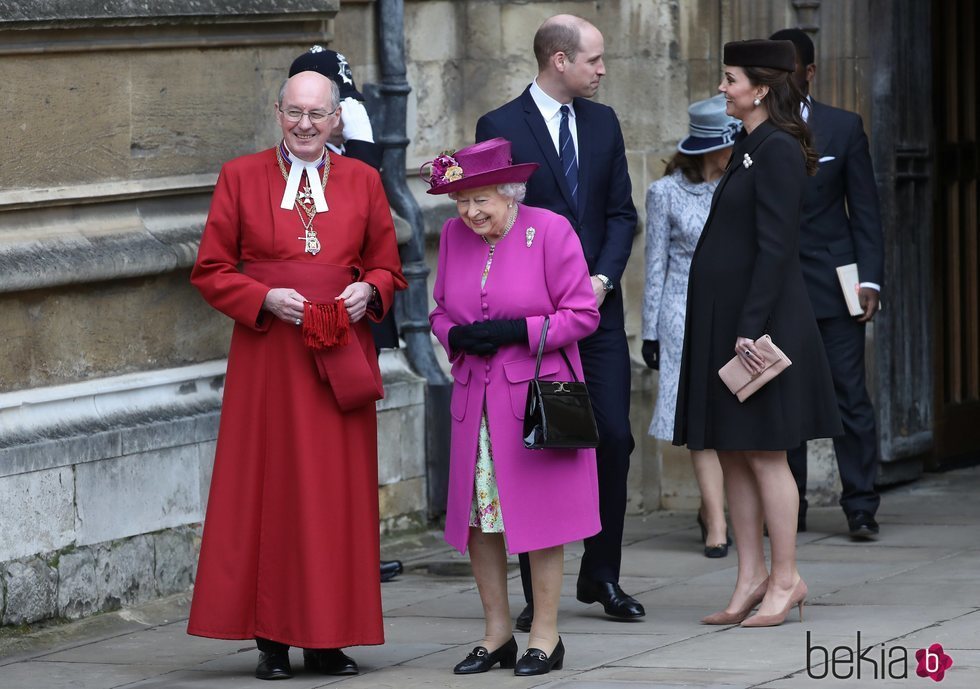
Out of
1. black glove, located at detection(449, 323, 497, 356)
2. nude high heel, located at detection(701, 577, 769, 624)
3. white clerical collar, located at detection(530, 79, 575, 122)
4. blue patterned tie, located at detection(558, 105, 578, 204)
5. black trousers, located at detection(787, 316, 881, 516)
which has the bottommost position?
nude high heel, located at detection(701, 577, 769, 624)

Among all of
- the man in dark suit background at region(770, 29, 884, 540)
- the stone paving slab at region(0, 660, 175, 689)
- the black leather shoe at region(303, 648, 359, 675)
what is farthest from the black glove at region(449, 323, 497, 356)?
the man in dark suit background at region(770, 29, 884, 540)

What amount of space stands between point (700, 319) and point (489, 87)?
9.89 ft

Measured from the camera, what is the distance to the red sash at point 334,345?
6.58m

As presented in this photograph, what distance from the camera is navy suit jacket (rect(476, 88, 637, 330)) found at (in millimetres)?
7336

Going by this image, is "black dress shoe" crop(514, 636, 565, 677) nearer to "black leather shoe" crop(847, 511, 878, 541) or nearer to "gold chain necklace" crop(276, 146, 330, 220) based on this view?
"gold chain necklace" crop(276, 146, 330, 220)

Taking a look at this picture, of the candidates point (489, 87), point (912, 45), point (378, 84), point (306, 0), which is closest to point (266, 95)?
point (306, 0)

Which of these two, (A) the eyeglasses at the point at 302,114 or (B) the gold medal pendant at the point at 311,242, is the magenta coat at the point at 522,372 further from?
(A) the eyeglasses at the point at 302,114

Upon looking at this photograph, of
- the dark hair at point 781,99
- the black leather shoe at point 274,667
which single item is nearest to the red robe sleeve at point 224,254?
the black leather shoe at point 274,667

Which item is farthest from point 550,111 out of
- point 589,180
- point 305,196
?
point 305,196

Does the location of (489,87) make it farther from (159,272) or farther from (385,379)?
(159,272)

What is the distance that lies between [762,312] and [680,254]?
1950 mm

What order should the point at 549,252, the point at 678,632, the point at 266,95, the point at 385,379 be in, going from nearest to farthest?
1. the point at 549,252
2. the point at 678,632
3. the point at 266,95
4. the point at 385,379

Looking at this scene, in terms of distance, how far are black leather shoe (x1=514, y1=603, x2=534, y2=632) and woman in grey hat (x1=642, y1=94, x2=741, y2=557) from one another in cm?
164

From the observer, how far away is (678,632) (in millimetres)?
6980
